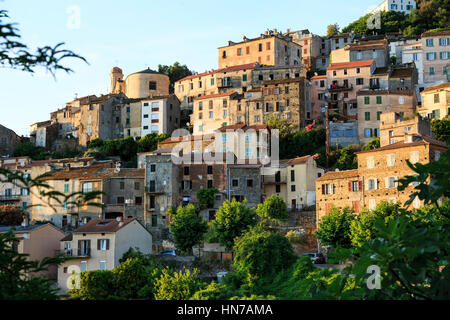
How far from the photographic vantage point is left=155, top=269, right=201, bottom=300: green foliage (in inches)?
1534

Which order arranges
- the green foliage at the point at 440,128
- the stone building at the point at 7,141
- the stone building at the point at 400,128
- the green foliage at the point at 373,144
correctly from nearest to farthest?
1. the stone building at the point at 400,128
2. the green foliage at the point at 373,144
3. the green foliage at the point at 440,128
4. the stone building at the point at 7,141

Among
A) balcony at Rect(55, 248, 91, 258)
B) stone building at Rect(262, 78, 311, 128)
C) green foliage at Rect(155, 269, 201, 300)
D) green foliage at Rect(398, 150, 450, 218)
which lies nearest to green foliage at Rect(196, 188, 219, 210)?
balcony at Rect(55, 248, 91, 258)

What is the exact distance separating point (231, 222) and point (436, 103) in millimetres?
31100

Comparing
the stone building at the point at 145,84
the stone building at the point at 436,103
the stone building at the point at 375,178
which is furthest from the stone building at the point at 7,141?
the stone building at the point at 436,103

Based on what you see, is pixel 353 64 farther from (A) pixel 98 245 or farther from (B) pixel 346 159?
(A) pixel 98 245

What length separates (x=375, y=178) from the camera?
160ft

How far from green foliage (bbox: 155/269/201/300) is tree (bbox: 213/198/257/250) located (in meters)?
7.84

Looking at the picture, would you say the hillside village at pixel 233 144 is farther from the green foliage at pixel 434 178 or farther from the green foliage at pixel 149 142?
the green foliage at pixel 434 178

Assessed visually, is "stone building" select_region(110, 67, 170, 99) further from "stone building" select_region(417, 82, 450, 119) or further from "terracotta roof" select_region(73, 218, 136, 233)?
"terracotta roof" select_region(73, 218, 136, 233)

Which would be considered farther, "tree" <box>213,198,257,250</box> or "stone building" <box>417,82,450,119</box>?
"stone building" <box>417,82,450,119</box>

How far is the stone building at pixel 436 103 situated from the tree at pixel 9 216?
43894 millimetres

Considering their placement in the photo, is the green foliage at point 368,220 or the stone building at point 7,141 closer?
the green foliage at point 368,220

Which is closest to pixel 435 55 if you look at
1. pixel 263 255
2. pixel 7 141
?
pixel 263 255

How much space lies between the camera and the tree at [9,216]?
190 ft
